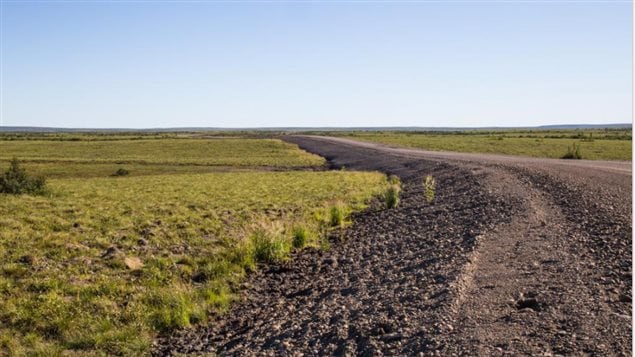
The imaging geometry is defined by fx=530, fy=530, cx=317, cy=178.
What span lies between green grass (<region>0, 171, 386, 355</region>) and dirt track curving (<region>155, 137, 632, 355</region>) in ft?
3.03

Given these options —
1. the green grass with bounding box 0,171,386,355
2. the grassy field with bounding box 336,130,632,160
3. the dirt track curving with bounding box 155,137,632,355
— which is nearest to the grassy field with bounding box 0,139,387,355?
the green grass with bounding box 0,171,386,355

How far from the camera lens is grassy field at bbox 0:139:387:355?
979 cm

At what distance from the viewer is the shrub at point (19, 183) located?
25750mm

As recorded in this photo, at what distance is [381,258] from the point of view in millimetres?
13344

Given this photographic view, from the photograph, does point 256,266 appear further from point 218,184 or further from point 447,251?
point 218,184

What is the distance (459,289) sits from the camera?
9.21 metres

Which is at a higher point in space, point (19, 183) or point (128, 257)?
point (19, 183)

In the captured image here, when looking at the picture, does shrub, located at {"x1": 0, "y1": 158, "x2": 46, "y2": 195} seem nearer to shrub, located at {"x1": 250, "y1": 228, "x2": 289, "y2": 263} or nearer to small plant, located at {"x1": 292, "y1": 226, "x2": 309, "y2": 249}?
shrub, located at {"x1": 250, "y1": 228, "x2": 289, "y2": 263}

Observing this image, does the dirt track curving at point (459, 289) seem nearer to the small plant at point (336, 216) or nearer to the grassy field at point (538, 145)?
the small plant at point (336, 216)

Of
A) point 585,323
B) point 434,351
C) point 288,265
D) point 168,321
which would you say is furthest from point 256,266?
point 585,323

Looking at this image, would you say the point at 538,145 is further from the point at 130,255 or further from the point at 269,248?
the point at 130,255

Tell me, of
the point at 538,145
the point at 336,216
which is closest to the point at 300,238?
the point at 336,216

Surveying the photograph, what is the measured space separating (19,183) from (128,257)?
51.7 ft

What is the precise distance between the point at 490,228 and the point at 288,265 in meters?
5.50
